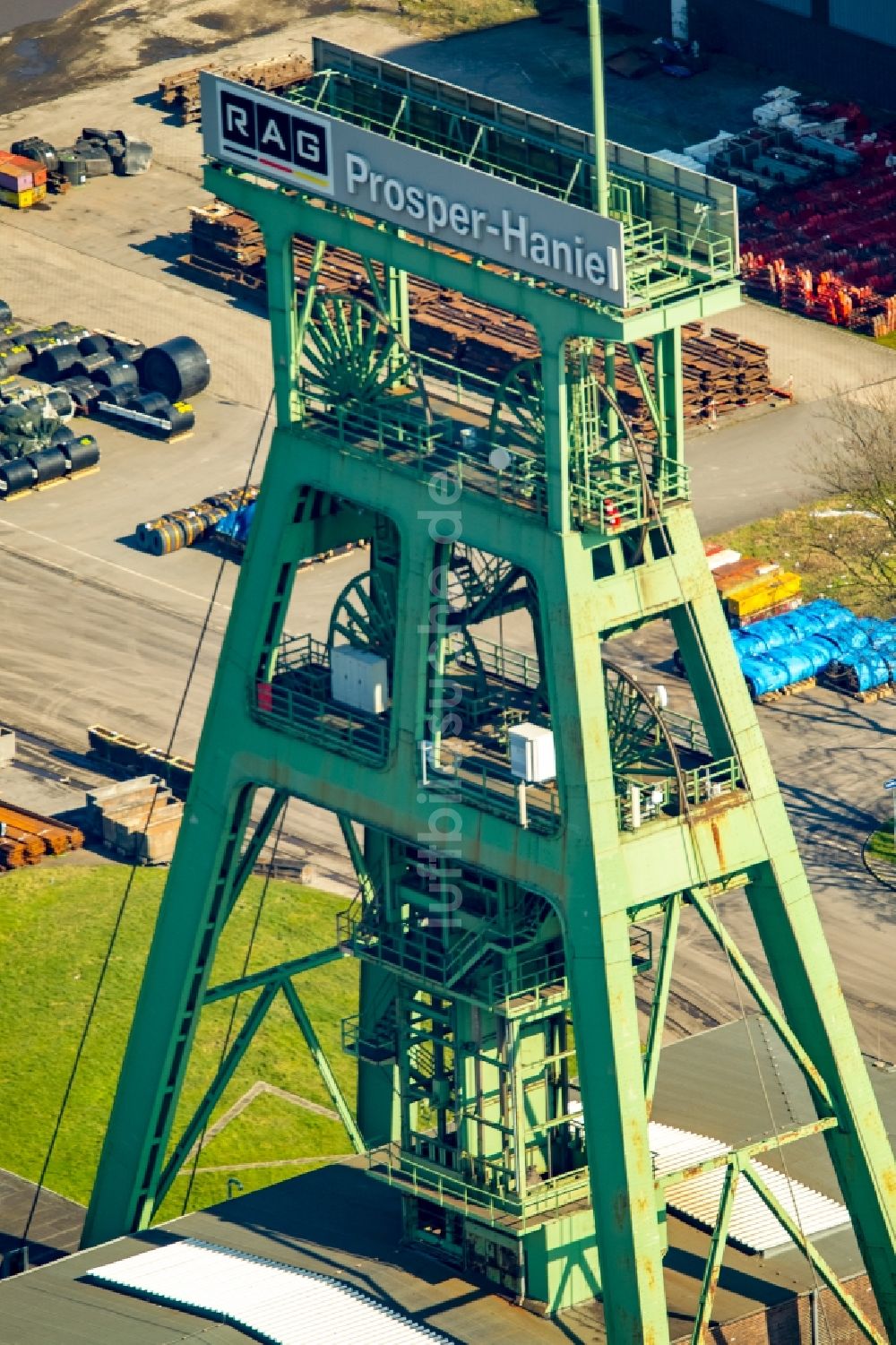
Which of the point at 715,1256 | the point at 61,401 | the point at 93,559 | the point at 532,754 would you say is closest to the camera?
the point at 532,754

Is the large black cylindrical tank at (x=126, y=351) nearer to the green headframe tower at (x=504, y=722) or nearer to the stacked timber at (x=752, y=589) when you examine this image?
the stacked timber at (x=752, y=589)

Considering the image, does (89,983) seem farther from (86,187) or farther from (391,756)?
(86,187)

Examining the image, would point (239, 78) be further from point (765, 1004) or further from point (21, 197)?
point (765, 1004)

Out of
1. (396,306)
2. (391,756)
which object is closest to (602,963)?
(391,756)

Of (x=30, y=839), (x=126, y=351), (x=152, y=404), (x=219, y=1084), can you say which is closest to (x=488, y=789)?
(x=219, y=1084)

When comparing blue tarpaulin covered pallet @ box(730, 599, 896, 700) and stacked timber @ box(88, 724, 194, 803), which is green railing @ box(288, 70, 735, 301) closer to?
stacked timber @ box(88, 724, 194, 803)

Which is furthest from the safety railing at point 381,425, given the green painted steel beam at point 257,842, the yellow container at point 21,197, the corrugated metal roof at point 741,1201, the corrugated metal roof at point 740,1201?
the yellow container at point 21,197
